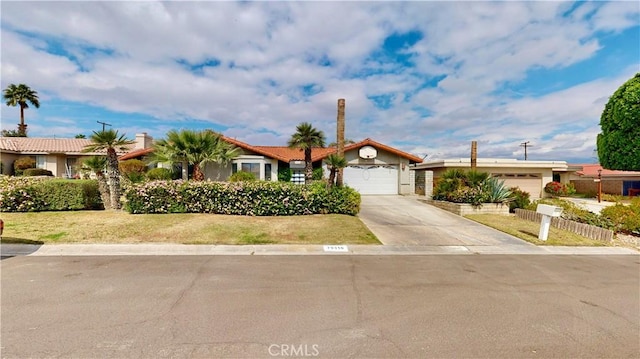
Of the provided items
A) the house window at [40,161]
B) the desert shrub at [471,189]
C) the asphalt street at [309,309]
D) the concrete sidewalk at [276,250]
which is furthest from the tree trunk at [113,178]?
the house window at [40,161]

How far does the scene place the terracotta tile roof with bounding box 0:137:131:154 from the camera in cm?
2723

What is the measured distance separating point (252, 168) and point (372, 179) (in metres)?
8.26

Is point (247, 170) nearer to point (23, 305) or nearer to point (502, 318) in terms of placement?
point (23, 305)

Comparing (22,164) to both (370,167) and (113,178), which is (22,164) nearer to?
(113,178)

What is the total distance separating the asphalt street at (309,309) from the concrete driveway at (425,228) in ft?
8.69

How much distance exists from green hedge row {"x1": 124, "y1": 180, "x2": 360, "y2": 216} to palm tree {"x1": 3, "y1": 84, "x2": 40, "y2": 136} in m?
42.9

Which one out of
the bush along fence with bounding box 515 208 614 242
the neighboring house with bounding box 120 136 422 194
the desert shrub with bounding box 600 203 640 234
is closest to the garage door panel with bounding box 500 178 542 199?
the neighboring house with bounding box 120 136 422 194

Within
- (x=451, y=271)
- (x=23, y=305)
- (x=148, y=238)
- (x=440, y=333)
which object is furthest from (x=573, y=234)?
(x=23, y=305)

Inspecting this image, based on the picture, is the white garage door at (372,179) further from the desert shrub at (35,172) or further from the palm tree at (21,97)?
the palm tree at (21,97)

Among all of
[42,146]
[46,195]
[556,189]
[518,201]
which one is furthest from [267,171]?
[556,189]

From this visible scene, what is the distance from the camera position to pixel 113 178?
1320cm

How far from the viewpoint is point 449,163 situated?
83.5 ft

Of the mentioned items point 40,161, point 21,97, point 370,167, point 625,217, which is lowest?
point 625,217

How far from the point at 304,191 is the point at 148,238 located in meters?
6.15
